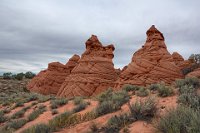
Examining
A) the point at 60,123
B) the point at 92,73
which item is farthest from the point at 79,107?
the point at 92,73

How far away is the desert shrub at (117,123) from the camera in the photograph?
8188 millimetres

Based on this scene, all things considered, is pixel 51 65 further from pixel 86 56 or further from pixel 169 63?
pixel 169 63

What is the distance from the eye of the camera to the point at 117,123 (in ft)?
27.7

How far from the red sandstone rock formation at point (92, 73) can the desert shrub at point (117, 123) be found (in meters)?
17.9

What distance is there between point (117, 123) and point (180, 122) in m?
2.49

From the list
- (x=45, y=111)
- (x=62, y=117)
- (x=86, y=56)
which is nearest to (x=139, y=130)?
(x=62, y=117)

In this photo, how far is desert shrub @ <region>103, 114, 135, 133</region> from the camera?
8.19m

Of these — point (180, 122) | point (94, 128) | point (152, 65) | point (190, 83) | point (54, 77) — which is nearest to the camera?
point (180, 122)

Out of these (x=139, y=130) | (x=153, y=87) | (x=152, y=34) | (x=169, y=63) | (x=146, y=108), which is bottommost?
(x=139, y=130)

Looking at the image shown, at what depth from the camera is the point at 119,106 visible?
10680 mm

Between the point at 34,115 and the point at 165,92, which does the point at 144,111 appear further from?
the point at 34,115

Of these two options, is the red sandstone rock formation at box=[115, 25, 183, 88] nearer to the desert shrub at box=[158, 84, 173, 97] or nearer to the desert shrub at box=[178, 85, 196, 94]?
the desert shrub at box=[158, 84, 173, 97]

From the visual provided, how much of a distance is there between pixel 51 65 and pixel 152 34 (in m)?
17.5

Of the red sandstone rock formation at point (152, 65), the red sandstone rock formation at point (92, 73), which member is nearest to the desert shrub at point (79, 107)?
the red sandstone rock formation at point (152, 65)
